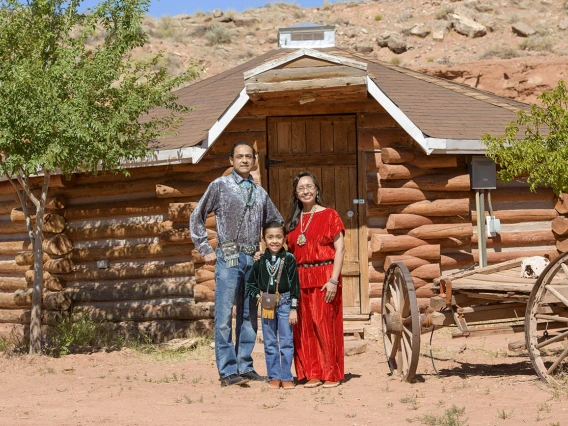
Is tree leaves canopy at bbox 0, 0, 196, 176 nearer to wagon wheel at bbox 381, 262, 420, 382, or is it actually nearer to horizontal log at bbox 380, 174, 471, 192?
horizontal log at bbox 380, 174, 471, 192

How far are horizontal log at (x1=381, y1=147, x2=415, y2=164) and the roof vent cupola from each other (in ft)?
14.2

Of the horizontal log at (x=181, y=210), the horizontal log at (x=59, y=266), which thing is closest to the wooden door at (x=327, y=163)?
the horizontal log at (x=181, y=210)

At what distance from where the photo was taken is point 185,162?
10.3 meters

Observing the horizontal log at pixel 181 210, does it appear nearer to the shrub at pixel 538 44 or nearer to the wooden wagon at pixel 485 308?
the wooden wagon at pixel 485 308

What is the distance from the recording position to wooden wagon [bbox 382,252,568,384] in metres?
6.42

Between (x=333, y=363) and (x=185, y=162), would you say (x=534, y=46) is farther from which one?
(x=333, y=363)

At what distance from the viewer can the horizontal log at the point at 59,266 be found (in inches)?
447

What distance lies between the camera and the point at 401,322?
23.3 feet

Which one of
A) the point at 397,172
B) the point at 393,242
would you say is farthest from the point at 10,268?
the point at 397,172

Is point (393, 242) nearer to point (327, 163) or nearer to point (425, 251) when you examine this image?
point (425, 251)

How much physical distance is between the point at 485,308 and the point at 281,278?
171cm

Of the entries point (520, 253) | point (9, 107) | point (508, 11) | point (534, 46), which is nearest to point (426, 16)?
point (508, 11)

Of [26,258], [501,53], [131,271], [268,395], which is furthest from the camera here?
[501,53]

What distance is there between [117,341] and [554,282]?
231 inches
